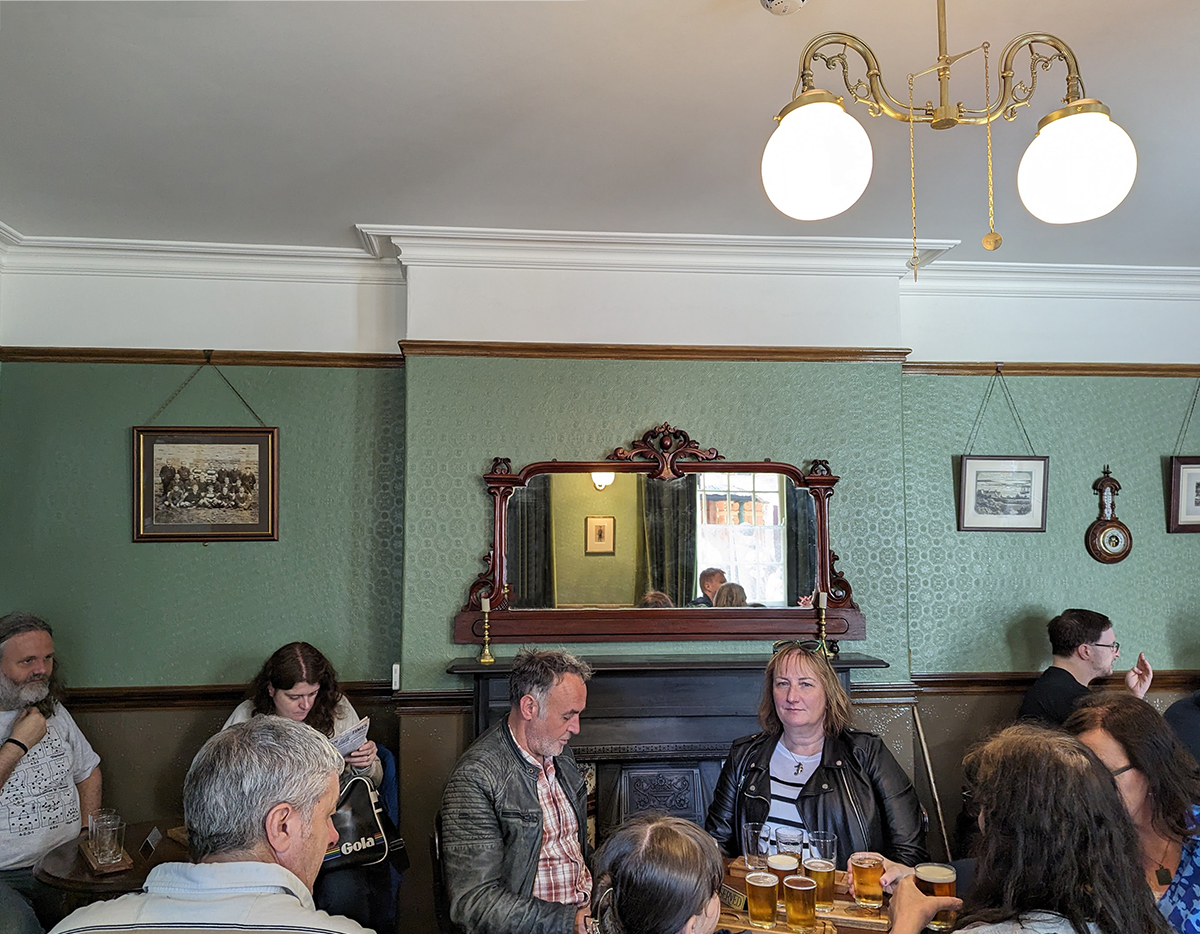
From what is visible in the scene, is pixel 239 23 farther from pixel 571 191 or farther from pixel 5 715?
pixel 5 715

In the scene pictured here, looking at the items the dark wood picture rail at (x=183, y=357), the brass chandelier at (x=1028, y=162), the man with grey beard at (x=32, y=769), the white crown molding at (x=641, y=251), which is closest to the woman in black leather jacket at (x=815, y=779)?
the brass chandelier at (x=1028, y=162)

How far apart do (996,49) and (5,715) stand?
12.8ft

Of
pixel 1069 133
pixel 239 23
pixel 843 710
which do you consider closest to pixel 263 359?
pixel 239 23

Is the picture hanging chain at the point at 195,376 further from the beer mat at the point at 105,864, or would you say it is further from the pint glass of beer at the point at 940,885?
the pint glass of beer at the point at 940,885

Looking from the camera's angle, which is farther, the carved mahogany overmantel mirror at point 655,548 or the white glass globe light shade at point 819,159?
the carved mahogany overmantel mirror at point 655,548

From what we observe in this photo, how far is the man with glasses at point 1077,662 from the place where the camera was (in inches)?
154

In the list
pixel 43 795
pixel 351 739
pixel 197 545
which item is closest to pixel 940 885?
pixel 351 739

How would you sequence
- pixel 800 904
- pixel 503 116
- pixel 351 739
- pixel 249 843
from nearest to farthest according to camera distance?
pixel 249 843 < pixel 800 904 < pixel 503 116 < pixel 351 739

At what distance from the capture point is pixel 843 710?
2.87 m

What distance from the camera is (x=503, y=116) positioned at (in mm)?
2969

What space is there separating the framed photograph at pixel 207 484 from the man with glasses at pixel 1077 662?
3.37m

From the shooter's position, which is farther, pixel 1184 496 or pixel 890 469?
pixel 1184 496

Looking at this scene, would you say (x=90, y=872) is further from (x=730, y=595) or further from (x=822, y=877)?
(x=730, y=595)

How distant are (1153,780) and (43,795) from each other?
3.43m
